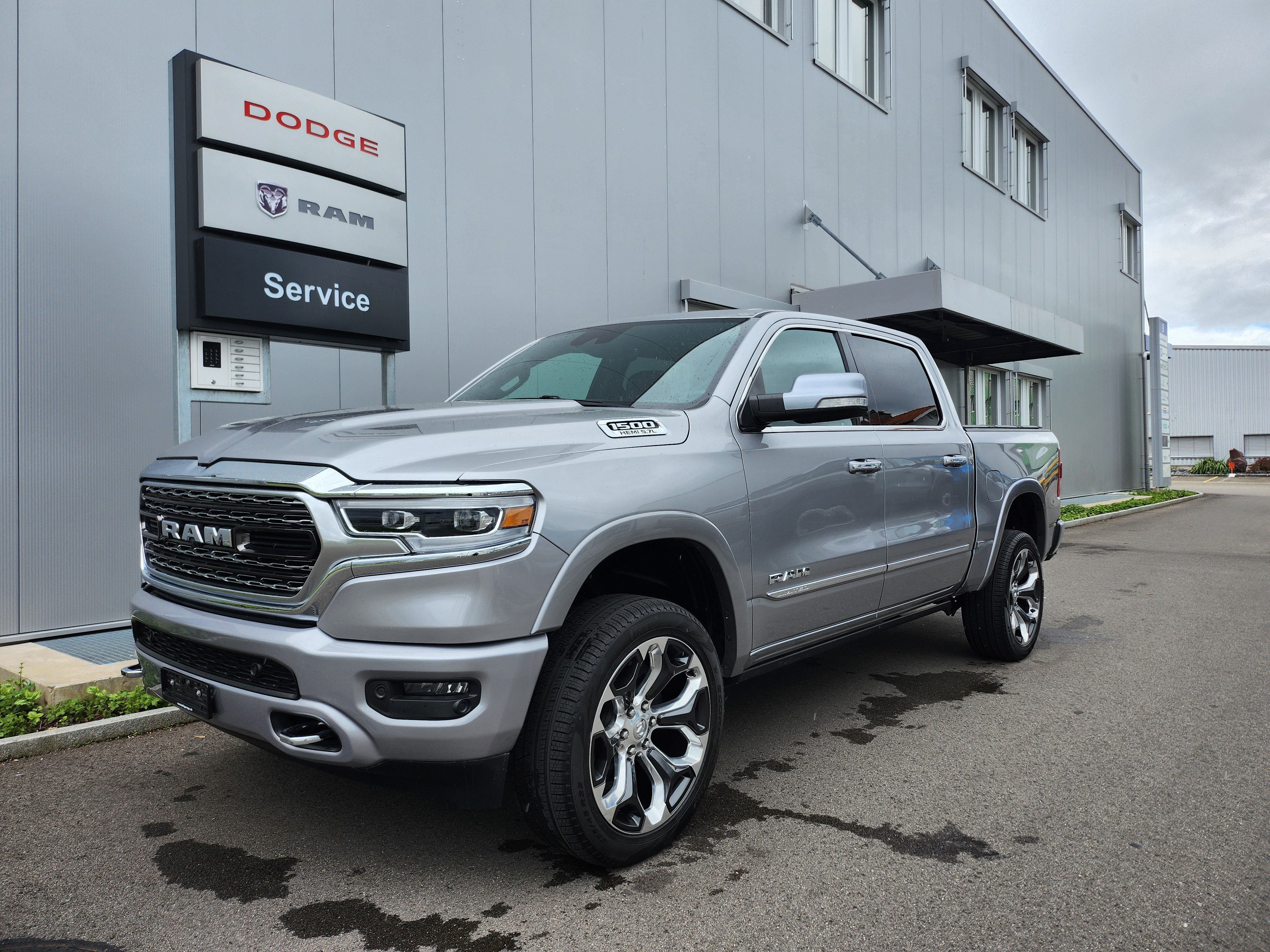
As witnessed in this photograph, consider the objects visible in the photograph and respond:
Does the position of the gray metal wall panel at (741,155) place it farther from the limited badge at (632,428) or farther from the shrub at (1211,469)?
the shrub at (1211,469)

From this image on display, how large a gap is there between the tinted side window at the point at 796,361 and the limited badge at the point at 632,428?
579mm

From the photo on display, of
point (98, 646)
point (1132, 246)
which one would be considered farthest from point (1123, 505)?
point (98, 646)

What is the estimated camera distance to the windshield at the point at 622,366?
3547mm

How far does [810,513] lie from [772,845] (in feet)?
4.20

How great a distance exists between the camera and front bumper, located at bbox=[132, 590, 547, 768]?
2367 mm

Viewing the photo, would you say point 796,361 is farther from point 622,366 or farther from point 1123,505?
point 1123,505

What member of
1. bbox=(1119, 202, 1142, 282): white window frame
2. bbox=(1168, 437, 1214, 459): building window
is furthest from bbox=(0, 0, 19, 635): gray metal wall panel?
bbox=(1168, 437, 1214, 459): building window

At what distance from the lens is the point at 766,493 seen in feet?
11.1

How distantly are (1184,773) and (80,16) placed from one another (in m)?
7.54

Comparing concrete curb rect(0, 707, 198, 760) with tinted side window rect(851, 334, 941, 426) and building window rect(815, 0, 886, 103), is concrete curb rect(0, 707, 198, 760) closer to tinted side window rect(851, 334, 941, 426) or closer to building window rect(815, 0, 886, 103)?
tinted side window rect(851, 334, 941, 426)

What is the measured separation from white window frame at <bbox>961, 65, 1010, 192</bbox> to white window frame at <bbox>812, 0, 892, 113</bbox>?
342 centimetres

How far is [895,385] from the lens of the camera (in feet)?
15.2

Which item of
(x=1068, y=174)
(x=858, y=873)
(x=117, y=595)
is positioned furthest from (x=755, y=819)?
(x=1068, y=174)

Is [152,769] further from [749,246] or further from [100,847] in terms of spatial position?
[749,246]
